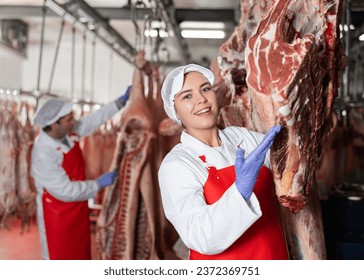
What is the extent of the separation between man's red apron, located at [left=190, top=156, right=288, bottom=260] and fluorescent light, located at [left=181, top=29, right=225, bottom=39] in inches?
98.8

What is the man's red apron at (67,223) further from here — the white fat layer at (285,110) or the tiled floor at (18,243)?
the white fat layer at (285,110)

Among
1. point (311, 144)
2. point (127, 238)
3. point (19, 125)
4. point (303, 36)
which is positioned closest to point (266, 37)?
point (303, 36)

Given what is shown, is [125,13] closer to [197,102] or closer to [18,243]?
[18,243]

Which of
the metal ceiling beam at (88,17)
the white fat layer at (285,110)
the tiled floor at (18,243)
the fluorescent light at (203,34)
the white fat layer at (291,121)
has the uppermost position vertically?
the fluorescent light at (203,34)

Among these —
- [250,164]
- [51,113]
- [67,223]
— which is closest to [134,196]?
[67,223]

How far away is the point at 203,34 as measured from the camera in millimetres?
3568

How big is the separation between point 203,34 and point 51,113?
1.88 metres

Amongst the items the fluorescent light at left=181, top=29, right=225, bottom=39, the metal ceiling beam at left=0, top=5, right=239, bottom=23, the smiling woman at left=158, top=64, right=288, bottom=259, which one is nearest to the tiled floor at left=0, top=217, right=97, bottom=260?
the metal ceiling beam at left=0, top=5, right=239, bottom=23

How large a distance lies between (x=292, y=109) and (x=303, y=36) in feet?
0.57

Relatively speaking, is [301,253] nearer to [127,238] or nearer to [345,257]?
[345,257]

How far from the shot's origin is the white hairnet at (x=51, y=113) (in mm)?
1921

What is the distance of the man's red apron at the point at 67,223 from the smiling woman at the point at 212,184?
1.01 m

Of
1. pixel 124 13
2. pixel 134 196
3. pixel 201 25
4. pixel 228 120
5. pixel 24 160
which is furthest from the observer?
pixel 201 25

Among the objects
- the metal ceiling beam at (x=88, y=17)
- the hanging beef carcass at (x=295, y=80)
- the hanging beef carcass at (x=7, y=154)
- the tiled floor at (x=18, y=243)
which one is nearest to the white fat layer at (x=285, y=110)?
the hanging beef carcass at (x=295, y=80)
